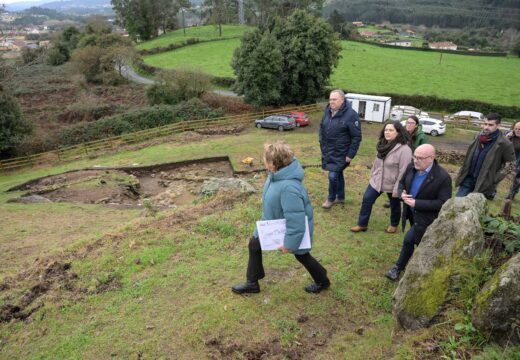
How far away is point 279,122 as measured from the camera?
2677cm

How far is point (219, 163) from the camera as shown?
696 inches

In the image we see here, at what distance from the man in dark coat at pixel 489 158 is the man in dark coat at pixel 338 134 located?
82.9 inches

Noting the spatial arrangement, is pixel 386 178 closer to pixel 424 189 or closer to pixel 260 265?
pixel 424 189

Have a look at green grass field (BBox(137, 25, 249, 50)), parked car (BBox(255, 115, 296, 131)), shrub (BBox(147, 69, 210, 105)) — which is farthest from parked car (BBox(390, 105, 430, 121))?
green grass field (BBox(137, 25, 249, 50))

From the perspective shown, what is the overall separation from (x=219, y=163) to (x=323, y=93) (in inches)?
718

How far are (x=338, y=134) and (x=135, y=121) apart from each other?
24.6 meters

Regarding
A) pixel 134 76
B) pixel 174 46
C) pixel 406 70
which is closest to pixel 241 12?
pixel 174 46

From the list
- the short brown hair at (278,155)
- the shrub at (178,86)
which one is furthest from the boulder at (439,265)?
the shrub at (178,86)

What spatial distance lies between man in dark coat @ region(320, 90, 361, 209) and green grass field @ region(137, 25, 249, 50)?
231 ft

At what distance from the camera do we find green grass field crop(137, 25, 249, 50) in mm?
73375

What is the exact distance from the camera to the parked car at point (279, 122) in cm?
2666

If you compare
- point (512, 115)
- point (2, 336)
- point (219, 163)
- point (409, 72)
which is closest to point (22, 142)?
point (219, 163)

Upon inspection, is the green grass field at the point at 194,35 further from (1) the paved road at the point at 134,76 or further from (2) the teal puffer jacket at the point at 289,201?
(2) the teal puffer jacket at the point at 289,201

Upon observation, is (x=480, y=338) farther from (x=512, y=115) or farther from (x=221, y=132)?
(x=512, y=115)
